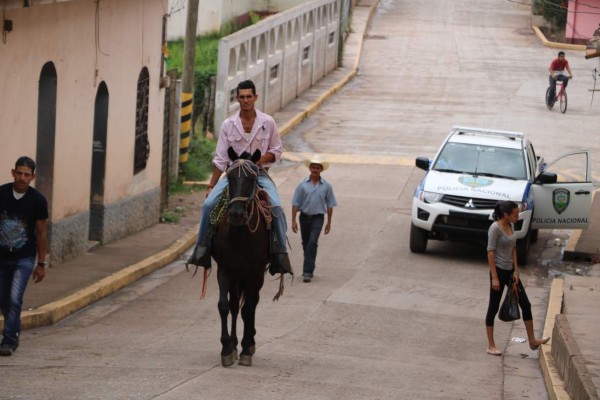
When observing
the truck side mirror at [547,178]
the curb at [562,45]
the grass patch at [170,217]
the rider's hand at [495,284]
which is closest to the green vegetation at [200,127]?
the grass patch at [170,217]

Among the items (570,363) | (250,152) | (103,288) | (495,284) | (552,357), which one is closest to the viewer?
(570,363)

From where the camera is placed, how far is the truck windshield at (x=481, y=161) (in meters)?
21.0

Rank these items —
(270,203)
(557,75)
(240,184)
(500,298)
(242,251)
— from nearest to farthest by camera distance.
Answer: (240,184)
(242,251)
(270,203)
(500,298)
(557,75)

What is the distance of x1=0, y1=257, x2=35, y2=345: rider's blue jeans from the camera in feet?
40.0

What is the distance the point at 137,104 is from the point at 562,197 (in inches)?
285

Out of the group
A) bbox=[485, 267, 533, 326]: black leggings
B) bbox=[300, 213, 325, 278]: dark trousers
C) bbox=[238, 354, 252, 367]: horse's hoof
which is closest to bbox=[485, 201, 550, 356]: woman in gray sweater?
bbox=[485, 267, 533, 326]: black leggings

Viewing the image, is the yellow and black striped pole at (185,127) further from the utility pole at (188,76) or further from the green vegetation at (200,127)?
the green vegetation at (200,127)

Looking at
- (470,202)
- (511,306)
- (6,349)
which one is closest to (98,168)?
(470,202)

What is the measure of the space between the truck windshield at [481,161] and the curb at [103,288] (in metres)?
4.51

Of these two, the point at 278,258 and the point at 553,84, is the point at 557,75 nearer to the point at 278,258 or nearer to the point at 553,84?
the point at 553,84

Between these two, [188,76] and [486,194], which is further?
[188,76]

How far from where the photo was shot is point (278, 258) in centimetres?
1189

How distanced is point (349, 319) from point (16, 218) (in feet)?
16.6

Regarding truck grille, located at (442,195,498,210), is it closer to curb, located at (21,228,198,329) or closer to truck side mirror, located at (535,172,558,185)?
truck side mirror, located at (535,172,558,185)
